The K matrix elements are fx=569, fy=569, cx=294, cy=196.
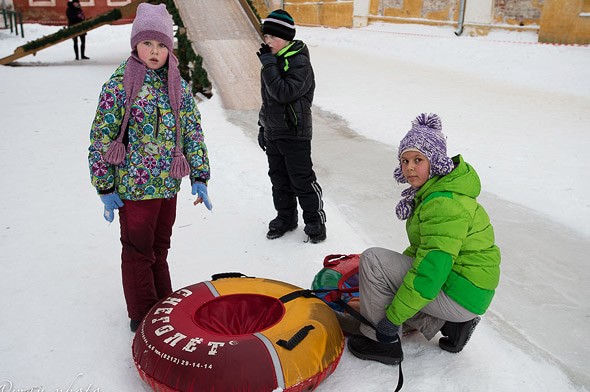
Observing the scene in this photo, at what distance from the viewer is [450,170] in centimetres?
254

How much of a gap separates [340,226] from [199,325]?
6.81ft

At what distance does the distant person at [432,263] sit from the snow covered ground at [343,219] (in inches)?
7.0

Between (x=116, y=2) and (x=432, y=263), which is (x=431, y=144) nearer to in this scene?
(x=432, y=263)

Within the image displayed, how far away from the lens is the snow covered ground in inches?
109

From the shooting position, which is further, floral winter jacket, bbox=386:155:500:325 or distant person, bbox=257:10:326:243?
distant person, bbox=257:10:326:243

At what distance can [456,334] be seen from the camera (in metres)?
2.77

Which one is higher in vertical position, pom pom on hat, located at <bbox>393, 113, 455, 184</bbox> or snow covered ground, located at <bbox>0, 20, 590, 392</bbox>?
pom pom on hat, located at <bbox>393, 113, 455, 184</bbox>

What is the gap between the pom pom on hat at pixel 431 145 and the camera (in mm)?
2527

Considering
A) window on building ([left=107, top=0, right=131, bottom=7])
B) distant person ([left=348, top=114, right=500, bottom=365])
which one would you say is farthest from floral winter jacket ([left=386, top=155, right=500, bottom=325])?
window on building ([left=107, top=0, right=131, bottom=7])

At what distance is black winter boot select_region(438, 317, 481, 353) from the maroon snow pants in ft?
4.88

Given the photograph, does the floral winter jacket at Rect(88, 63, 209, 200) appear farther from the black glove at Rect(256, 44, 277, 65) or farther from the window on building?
the window on building

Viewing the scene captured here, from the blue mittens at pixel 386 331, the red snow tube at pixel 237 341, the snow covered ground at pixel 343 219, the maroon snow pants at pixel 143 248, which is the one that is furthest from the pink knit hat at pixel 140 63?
the blue mittens at pixel 386 331

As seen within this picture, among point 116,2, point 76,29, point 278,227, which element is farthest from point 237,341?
point 116,2

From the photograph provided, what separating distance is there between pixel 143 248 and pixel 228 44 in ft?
26.3
